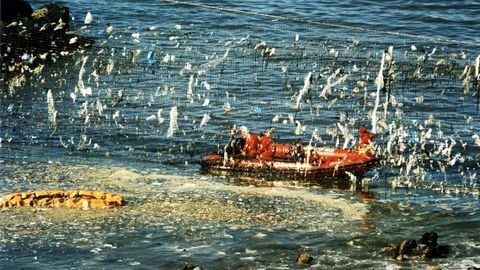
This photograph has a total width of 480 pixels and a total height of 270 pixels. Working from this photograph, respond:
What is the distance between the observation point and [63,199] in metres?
27.8

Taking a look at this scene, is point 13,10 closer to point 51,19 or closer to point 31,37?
point 51,19

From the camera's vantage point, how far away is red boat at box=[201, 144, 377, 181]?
31.8 meters

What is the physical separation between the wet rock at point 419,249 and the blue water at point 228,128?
318mm

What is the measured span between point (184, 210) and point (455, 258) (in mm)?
8257

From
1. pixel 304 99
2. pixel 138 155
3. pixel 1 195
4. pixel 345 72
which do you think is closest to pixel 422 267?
pixel 1 195

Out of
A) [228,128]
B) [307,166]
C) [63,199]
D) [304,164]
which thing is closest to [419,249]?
[307,166]

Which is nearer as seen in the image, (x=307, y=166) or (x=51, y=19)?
(x=307, y=166)

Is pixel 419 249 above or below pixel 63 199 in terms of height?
below

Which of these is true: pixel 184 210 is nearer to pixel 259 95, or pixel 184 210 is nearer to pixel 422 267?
pixel 422 267

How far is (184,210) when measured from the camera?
27.4 metres

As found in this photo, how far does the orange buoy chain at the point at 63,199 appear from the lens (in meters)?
27.4

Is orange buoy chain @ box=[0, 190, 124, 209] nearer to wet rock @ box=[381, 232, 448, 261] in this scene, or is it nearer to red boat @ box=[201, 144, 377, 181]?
red boat @ box=[201, 144, 377, 181]

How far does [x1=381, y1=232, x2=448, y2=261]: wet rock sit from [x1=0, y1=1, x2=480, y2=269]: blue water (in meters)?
0.32

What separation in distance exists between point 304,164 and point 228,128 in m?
8.23
